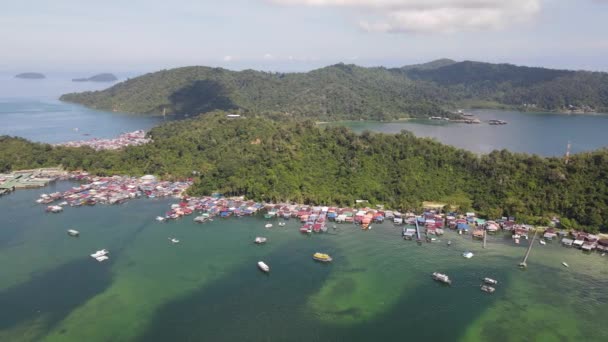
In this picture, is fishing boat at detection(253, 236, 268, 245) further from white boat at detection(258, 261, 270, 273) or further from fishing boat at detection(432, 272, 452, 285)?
fishing boat at detection(432, 272, 452, 285)

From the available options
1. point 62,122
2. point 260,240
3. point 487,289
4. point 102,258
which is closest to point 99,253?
point 102,258

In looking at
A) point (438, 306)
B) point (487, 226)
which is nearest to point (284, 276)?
point (438, 306)

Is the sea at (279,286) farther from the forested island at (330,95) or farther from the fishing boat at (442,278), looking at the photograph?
the forested island at (330,95)

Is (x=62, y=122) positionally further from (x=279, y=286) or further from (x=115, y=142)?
(x=279, y=286)

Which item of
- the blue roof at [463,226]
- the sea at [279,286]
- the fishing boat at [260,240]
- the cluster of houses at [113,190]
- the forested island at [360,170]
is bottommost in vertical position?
the sea at [279,286]

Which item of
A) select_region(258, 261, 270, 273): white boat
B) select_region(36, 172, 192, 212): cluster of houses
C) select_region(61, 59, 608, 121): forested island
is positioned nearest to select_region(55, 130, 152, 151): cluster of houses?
select_region(36, 172, 192, 212): cluster of houses

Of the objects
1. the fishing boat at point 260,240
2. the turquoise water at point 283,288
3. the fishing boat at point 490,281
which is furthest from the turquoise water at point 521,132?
the fishing boat at point 260,240
